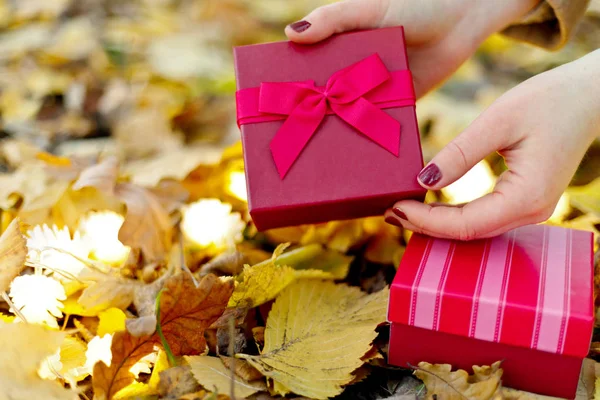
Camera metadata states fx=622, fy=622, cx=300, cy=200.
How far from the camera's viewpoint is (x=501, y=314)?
37.1 inches

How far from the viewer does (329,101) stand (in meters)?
1.17

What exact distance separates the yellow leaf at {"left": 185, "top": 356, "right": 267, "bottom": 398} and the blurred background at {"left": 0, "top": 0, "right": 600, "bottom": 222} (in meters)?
0.65

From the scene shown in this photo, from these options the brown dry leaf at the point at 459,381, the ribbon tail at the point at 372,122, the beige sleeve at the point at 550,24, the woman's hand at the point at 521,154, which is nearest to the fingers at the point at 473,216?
the woman's hand at the point at 521,154

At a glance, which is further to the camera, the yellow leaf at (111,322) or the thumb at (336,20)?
the thumb at (336,20)

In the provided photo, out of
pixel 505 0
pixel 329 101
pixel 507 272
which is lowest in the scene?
pixel 507 272

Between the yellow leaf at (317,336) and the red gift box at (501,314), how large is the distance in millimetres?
82

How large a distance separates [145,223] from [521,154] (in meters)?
0.76

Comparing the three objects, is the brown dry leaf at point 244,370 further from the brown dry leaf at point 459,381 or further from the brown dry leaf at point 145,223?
the brown dry leaf at point 145,223

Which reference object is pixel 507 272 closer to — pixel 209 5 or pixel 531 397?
pixel 531 397

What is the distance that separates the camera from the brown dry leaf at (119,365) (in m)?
0.90

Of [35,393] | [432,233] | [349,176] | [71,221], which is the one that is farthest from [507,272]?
[71,221]

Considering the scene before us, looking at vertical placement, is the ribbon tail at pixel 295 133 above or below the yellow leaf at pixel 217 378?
above

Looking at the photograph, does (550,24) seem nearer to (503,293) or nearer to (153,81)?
(503,293)

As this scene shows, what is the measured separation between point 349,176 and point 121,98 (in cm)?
128
